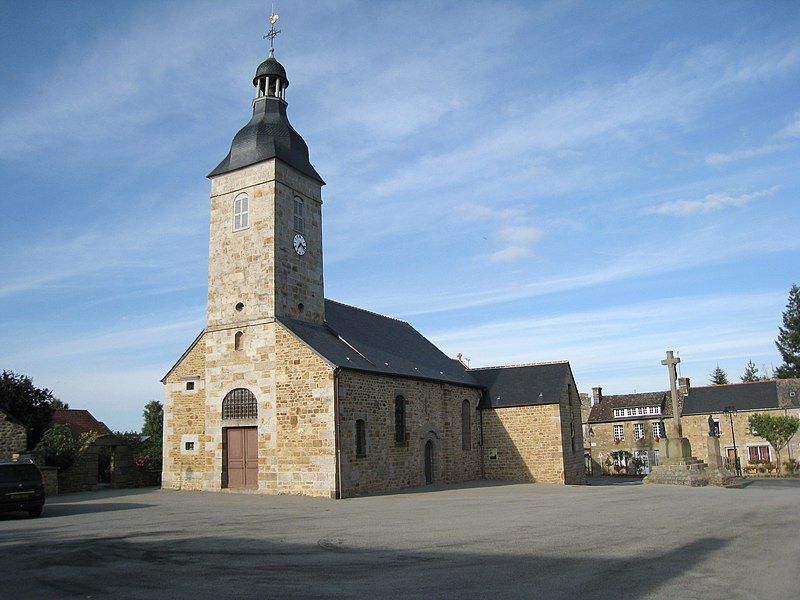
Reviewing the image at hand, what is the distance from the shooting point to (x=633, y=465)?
1882 inches

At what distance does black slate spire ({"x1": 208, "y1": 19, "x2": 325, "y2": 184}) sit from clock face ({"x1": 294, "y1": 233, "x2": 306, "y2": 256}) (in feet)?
8.62

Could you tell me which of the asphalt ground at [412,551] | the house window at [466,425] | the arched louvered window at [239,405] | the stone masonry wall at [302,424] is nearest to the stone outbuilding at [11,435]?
the arched louvered window at [239,405]

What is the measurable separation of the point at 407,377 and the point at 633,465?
1194 inches

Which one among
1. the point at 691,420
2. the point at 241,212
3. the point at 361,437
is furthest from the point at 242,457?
the point at 691,420

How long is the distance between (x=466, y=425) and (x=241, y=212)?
1445 cm

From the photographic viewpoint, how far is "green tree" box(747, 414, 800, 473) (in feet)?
134

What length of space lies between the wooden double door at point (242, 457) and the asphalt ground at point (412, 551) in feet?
18.7

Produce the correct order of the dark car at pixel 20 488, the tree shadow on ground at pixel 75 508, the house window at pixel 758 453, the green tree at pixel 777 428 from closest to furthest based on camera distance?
the dark car at pixel 20 488, the tree shadow on ground at pixel 75 508, the green tree at pixel 777 428, the house window at pixel 758 453

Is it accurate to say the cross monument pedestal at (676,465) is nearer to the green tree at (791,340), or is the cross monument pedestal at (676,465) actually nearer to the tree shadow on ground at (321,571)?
the tree shadow on ground at (321,571)

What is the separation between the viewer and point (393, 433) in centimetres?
2344

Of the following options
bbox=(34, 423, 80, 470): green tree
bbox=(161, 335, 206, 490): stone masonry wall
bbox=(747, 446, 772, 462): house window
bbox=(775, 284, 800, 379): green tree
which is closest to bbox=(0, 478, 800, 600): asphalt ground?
bbox=(161, 335, 206, 490): stone masonry wall

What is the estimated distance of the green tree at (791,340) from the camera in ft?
201

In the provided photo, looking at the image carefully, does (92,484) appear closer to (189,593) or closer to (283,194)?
(283,194)

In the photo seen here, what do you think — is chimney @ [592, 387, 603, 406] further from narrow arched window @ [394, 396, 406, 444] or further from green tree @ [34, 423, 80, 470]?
green tree @ [34, 423, 80, 470]
